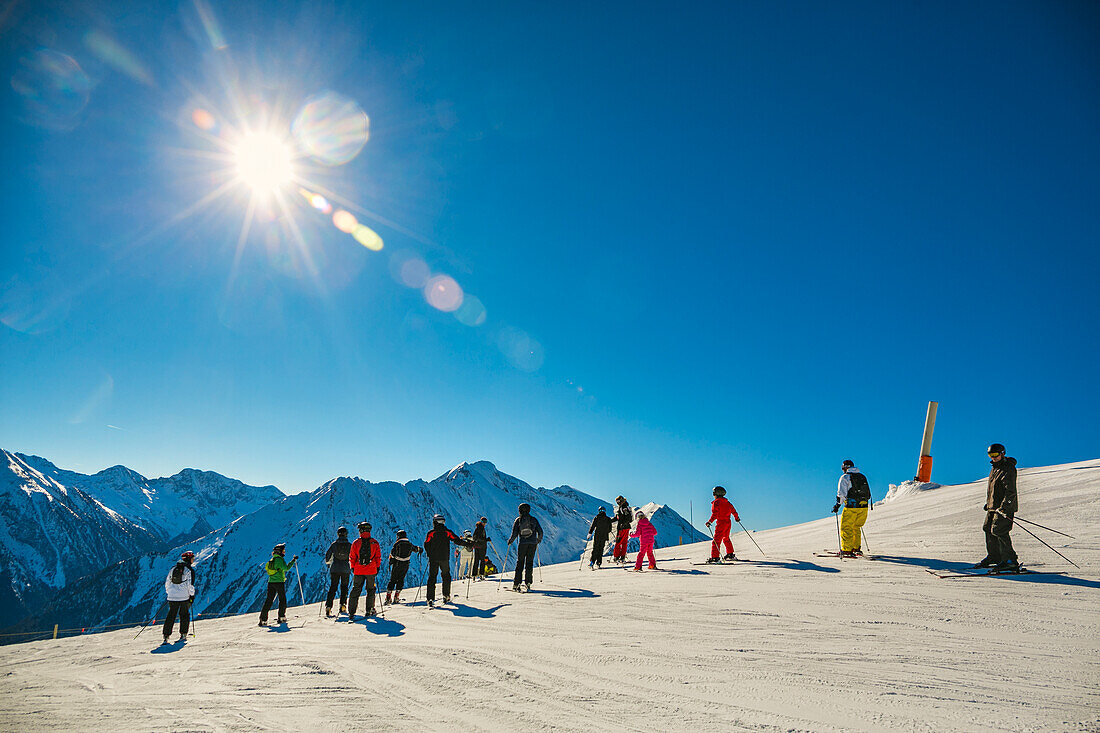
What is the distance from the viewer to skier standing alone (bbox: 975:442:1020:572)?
10109 millimetres

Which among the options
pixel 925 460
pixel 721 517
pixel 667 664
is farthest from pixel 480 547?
pixel 925 460

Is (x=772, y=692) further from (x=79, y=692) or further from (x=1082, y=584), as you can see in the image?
(x=79, y=692)

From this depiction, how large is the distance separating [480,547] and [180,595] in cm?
1033

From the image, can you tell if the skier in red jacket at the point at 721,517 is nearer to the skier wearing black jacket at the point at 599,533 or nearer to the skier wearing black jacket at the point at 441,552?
the skier wearing black jacket at the point at 599,533

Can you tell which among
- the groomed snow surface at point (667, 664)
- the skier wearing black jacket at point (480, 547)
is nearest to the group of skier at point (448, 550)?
the groomed snow surface at point (667, 664)

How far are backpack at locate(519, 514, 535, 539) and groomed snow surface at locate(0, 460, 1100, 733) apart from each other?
88.7 inches

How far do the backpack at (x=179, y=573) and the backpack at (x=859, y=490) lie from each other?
53.9ft

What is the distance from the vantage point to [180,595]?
41.1 feet

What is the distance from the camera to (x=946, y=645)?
6.40 m

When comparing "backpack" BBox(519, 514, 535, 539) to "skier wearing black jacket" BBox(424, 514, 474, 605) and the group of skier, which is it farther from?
"skier wearing black jacket" BBox(424, 514, 474, 605)

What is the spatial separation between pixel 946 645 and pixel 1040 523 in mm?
10174

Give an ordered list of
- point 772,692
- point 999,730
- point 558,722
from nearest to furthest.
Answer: point 999,730
point 558,722
point 772,692

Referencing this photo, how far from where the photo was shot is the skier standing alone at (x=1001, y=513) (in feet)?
33.2

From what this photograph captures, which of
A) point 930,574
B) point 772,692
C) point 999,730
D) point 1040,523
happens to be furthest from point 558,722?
point 1040,523
